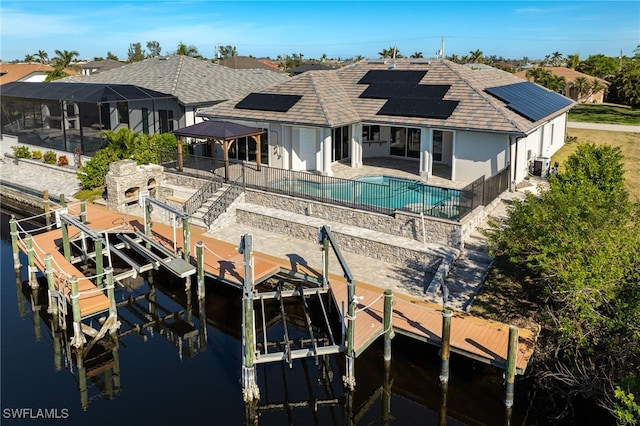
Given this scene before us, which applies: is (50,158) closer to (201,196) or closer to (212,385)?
(201,196)

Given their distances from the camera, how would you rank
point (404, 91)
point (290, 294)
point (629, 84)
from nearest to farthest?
point (290, 294)
point (404, 91)
point (629, 84)

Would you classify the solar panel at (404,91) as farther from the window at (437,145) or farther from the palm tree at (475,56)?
the palm tree at (475,56)

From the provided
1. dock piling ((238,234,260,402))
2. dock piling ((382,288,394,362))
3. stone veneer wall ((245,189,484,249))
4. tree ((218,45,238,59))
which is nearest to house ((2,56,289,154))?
stone veneer wall ((245,189,484,249))

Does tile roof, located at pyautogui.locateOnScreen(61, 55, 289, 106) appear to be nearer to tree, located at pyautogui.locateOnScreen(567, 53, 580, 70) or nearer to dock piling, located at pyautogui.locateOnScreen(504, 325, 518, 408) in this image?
dock piling, located at pyautogui.locateOnScreen(504, 325, 518, 408)

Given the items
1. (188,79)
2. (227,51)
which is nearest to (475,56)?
(188,79)

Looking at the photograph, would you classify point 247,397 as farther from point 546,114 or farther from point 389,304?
point 546,114

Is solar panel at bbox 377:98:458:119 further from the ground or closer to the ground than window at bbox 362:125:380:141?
further from the ground

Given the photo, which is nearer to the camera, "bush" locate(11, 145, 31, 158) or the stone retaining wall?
the stone retaining wall
